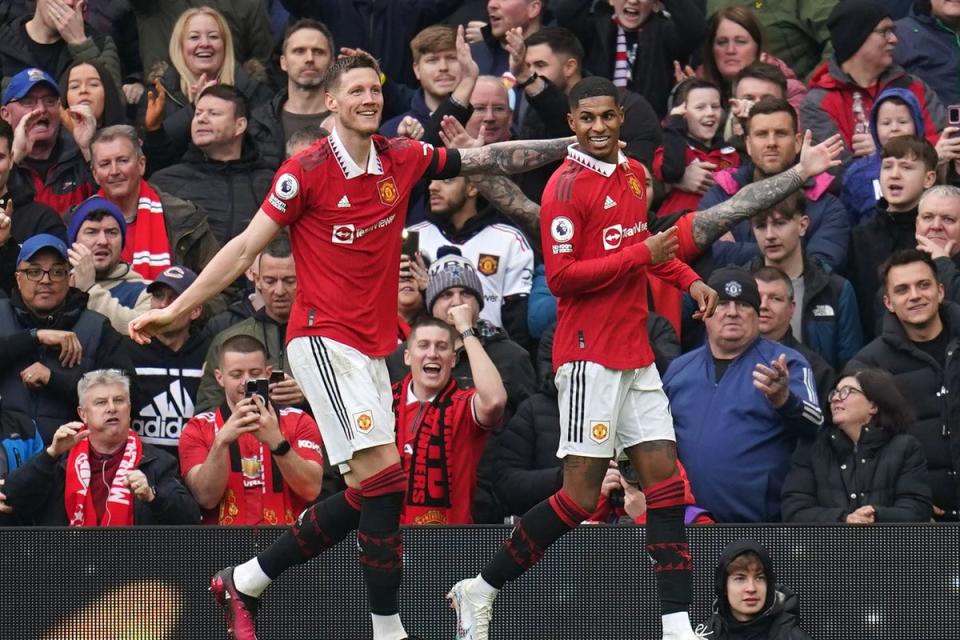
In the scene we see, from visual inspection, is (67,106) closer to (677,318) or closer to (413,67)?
(413,67)

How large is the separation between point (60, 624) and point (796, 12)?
288 inches

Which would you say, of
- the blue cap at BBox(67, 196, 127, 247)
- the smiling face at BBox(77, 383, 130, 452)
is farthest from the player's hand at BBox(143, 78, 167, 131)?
the smiling face at BBox(77, 383, 130, 452)

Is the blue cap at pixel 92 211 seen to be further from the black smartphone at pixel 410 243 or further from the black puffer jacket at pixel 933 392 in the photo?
the black puffer jacket at pixel 933 392

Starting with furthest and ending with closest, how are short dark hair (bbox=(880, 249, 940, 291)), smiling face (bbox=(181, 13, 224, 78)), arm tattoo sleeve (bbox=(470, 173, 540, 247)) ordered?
smiling face (bbox=(181, 13, 224, 78)) < short dark hair (bbox=(880, 249, 940, 291)) < arm tattoo sleeve (bbox=(470, 173, 540, 247))

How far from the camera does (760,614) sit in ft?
30.7

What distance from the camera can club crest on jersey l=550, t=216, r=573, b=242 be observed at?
9055 millimetres

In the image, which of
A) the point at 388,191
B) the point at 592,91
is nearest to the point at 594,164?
the point at 592,91

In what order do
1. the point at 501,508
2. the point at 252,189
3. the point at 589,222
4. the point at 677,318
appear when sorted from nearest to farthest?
the point at 589,222, the point at 501,508, the point at 677,318, the point at 252,189

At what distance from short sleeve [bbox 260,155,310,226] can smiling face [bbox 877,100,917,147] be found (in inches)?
195

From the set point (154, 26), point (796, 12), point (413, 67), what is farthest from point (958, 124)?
point (154, 26)

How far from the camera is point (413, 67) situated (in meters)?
14.3

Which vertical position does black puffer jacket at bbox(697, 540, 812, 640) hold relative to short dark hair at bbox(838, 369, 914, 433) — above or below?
below

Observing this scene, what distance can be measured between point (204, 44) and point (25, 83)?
→ 1275 mm

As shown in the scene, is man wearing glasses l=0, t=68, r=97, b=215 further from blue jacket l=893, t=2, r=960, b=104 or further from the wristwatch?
blue jacket l=893, t=2, r=960, b=104
